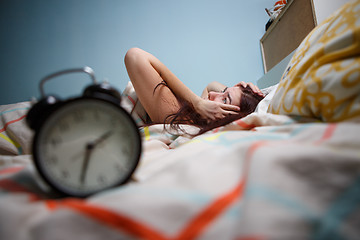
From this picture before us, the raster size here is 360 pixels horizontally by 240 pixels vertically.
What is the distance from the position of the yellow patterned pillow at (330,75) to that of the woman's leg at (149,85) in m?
0.60

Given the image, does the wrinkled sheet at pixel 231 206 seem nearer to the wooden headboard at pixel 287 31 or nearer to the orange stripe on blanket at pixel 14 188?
the orange stripe on blanket at pixel 14 188

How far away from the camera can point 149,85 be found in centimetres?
93

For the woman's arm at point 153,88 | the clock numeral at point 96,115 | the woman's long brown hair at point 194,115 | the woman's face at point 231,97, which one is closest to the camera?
the clock numeral at point 96,115

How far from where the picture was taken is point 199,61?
6.30 feet

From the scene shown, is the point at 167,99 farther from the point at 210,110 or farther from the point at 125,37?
the point at 125,37

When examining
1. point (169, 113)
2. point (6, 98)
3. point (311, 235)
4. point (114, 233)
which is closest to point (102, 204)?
point (114, 233)

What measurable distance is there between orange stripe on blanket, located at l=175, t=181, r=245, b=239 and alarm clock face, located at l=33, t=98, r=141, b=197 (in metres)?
0.13

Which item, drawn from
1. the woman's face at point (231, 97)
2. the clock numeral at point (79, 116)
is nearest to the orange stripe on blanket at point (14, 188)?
the clock numeral at point (79, 116)

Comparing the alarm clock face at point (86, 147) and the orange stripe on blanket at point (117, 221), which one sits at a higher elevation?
the alarm clock face at point (86, 147)

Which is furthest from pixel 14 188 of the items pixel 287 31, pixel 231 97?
pixel 287 31

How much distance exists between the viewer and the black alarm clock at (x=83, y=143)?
23 centimetres

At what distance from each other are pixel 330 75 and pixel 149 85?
76cm

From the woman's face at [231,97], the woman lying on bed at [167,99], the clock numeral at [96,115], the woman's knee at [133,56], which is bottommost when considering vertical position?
the woman's face at [231,97]

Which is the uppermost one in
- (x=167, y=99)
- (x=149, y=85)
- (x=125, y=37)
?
(x=125, y=37)
